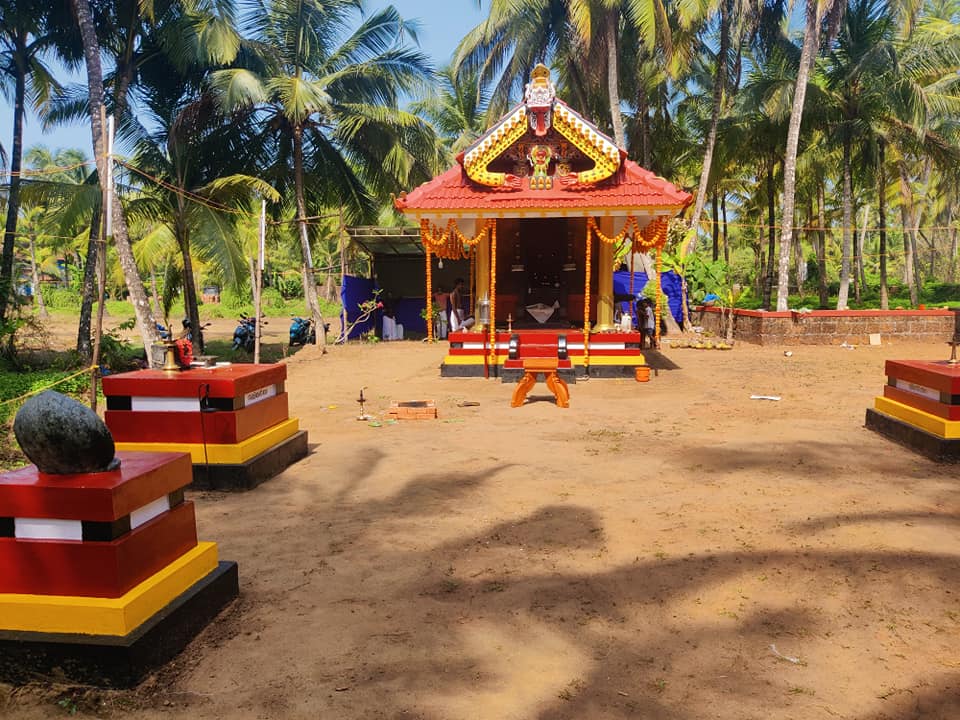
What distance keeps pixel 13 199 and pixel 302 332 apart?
8056 millimetres

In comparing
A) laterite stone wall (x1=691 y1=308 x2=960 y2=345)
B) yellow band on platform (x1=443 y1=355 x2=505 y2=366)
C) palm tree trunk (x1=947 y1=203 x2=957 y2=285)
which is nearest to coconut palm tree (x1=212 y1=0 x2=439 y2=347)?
yellow band on platform (x1=443 y1=355 x2=505 y2=366)

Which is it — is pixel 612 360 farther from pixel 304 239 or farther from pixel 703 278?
pixel 703 278

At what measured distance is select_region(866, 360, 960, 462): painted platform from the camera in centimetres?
684

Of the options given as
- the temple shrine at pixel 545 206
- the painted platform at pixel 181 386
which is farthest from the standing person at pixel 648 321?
the painted platform at pixel 181 386

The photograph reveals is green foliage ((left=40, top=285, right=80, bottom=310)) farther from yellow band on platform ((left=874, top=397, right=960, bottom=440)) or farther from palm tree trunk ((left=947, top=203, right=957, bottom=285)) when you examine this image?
palm tree trunk ((left=947, top=203, right=957, bottom=285))

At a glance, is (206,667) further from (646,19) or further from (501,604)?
(646,19)

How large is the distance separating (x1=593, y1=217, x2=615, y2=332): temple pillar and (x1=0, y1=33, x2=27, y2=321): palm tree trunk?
1205cm

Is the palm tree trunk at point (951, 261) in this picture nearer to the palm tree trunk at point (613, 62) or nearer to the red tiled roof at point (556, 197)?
the palm tree trunk at point (613, 62)

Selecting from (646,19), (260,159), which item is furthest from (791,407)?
(260,159)

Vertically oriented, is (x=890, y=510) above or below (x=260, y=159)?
below

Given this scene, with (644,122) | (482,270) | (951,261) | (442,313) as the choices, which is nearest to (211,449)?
(482,270)

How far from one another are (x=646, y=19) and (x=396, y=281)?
1180 centimetres

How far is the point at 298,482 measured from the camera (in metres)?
6.46

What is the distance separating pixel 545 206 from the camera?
504 inches
